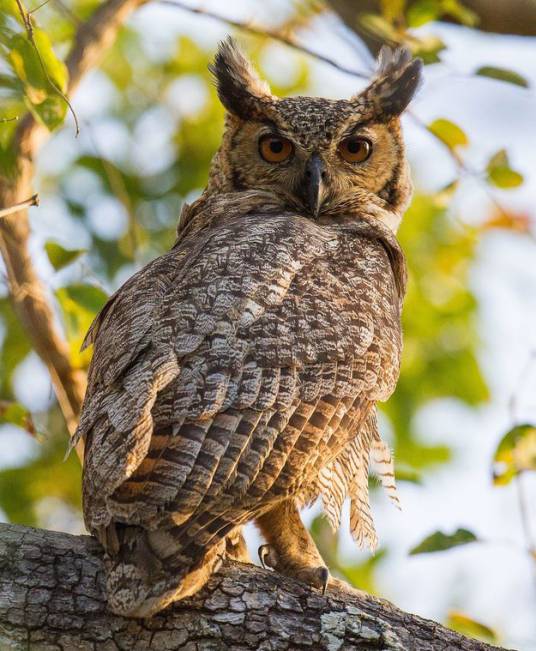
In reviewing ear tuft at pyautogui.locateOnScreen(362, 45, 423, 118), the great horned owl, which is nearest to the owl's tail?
the great horned owl

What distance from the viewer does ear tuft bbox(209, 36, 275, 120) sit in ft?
13.5

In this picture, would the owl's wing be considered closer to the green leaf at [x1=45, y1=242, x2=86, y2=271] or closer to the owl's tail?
the owl's tail

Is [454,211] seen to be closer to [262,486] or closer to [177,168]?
[177,168]

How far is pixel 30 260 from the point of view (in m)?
3.59

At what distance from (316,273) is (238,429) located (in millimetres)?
739

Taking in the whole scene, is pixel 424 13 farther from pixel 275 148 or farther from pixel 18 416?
pixel 18 416

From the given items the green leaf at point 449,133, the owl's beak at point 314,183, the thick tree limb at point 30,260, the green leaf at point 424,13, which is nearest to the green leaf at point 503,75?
the green leaf at point 449,133

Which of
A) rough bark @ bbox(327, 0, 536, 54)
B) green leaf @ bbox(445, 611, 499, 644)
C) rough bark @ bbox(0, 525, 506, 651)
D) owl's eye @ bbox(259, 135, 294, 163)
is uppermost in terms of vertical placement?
rough bark @ bbox(327, 0, 536, 54)

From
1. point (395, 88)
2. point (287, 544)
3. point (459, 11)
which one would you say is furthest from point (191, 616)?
point (395, 88)

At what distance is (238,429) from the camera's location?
8.16 ft

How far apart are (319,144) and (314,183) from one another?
24cm

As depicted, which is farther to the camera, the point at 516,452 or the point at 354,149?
the point at 354,149

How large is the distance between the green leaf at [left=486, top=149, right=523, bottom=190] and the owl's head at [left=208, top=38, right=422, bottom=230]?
0.53 m

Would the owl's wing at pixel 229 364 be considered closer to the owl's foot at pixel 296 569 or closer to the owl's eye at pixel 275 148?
the owl's foot at pixel 296 569
